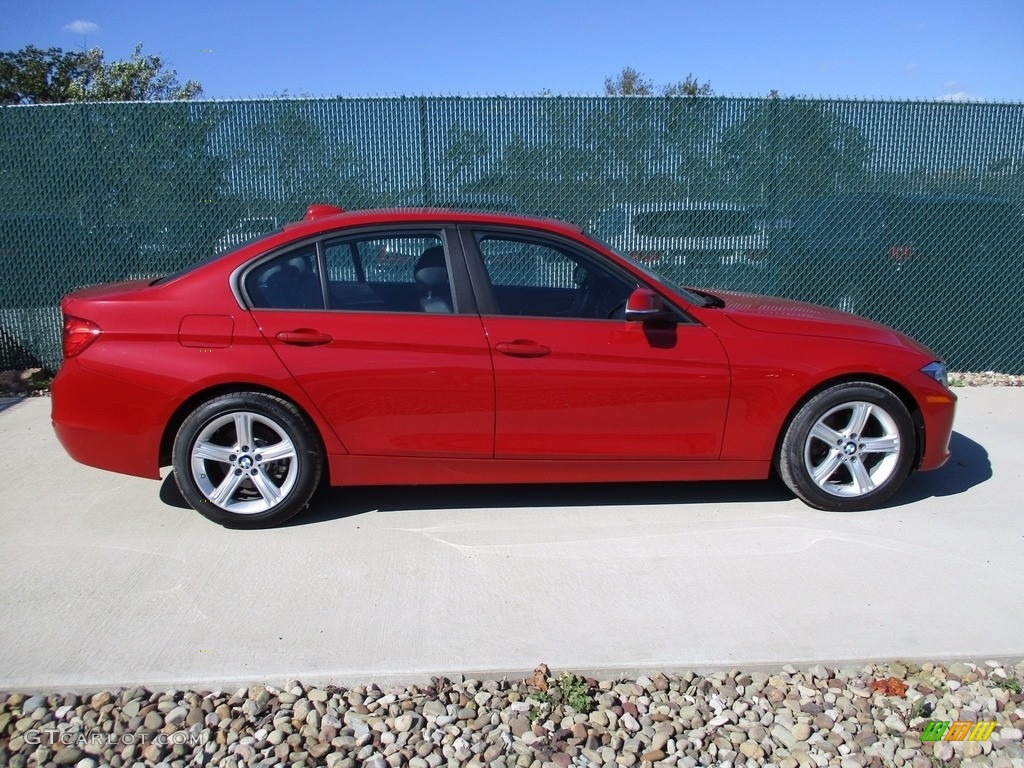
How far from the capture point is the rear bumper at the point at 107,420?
168 inches

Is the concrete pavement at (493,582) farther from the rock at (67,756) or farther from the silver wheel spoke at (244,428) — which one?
the silver wheel spoke at (244,428)

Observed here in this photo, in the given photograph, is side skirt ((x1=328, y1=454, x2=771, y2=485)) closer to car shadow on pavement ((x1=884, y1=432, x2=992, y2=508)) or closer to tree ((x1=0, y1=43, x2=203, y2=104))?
car shadow on pavement ((x1=884, y1=432, x2=992, y2=508))

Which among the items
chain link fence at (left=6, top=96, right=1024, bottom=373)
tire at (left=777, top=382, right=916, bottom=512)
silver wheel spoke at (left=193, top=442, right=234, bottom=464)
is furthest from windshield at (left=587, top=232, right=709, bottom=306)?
chain link fence at (left=6, top=96, right=1024, bottom=373)

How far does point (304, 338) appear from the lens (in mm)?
4262

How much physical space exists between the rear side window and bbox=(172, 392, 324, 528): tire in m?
0.47

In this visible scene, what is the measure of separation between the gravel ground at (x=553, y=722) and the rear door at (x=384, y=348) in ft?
4.82

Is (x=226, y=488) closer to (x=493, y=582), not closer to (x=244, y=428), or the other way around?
(x=244, y=428)

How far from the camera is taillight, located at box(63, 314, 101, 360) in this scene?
14.0ft

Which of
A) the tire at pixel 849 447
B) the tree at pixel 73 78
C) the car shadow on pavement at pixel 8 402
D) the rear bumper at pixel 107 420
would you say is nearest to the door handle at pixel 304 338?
the rear bumper at pixel 107 420

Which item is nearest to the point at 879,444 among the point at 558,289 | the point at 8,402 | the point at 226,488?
the point at 558,289

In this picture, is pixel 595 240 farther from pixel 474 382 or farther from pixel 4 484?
pixel 4 484

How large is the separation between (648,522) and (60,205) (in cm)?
601

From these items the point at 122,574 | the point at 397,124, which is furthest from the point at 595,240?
the point at 397,124

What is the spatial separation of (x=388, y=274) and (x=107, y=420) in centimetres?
157
